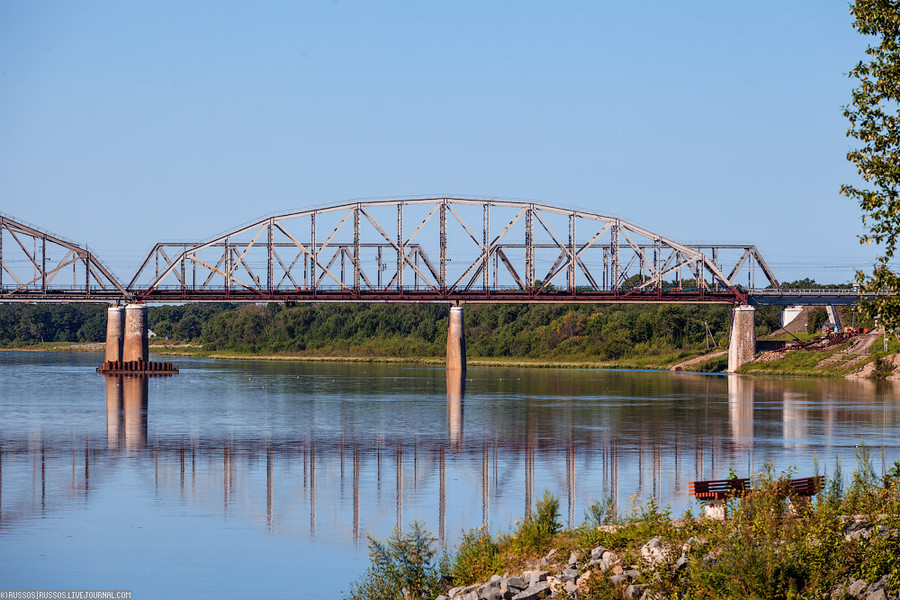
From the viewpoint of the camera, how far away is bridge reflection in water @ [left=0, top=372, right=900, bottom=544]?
30.7 meters

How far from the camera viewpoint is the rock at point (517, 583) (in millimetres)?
19828

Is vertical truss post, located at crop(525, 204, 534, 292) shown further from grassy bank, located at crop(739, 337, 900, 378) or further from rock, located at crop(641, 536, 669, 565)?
rock, located at crop(641, 536, 669, 565)

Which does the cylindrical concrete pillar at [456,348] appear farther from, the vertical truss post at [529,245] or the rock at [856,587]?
the rock at [856,587]

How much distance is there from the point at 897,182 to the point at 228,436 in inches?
1427

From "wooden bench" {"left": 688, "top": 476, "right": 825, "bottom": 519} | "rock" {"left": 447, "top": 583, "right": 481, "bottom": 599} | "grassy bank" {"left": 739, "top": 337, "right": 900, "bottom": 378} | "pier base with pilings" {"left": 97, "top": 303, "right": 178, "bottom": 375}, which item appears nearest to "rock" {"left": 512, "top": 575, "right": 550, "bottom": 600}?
"rock" {"left": 447, "top": 583, "right": 481, "bottom": 599}

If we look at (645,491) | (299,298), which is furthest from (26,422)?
(299,298)

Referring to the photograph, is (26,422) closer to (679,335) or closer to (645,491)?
(645,491)

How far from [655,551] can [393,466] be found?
20566mm

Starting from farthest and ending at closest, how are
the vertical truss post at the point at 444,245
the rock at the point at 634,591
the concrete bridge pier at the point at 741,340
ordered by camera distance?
the vertical truss post at the point at 444,245
the concrete bridge pier at the point at 741,340
the rock at the point at 634,591

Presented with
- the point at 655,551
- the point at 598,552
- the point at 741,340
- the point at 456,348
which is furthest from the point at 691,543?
the point at 741,340

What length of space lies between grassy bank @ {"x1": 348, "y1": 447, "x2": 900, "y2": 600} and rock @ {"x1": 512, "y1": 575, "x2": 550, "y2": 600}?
4cm

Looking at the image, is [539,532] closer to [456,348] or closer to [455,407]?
[455,407]

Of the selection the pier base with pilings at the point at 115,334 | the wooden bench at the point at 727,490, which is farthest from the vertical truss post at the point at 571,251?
the wooden bench at the point at 727,490

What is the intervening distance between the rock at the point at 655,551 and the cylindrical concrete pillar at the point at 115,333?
129026 millimetres
